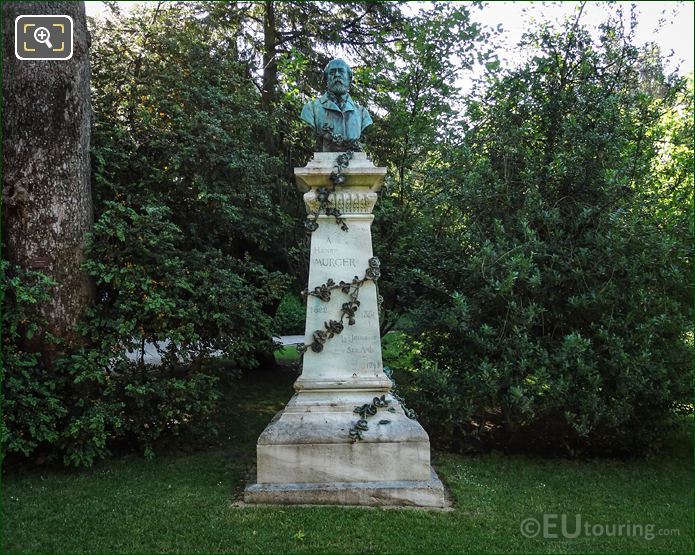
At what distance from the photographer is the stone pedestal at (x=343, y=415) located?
4.81 metres

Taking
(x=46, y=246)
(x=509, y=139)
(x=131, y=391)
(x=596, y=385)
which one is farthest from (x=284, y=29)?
(x=596, y=385)

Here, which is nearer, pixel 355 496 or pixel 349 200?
pixel 355 496

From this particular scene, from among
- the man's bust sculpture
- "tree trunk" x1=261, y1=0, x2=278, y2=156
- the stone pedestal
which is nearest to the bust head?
the man's bust sculpture

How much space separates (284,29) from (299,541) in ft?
29.8

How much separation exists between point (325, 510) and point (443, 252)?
4.02m

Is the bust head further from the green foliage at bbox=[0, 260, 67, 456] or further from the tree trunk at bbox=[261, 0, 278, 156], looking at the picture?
the tree trunk at bbox=[261, 0, 278, 156]

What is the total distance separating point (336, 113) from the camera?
218 inches

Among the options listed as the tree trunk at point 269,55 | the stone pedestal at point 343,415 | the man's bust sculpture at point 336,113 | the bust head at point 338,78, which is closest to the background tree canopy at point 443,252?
the tree trunk at point 269,55

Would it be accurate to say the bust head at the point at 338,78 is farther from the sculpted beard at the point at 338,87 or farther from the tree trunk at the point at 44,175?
the tree trunk at the point at 44,175

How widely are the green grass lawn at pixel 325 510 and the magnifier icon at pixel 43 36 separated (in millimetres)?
4458

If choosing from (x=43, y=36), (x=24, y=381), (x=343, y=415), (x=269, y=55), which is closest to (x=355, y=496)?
(x=343, y=415)

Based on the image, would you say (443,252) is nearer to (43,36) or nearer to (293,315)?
(43,36)

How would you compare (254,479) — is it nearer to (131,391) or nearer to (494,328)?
(131,391)

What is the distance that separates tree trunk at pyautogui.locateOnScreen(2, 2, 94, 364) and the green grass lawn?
1558mm
